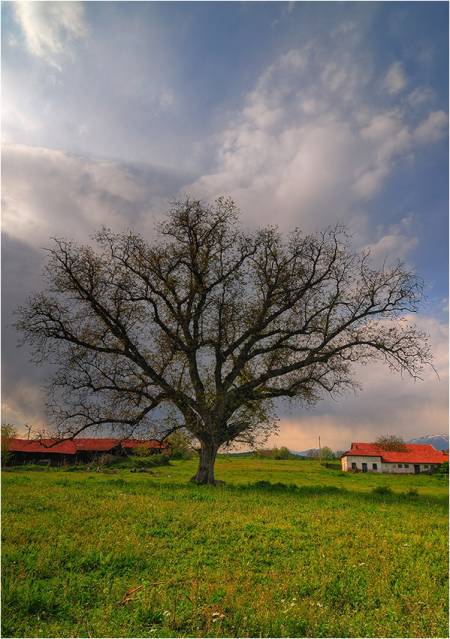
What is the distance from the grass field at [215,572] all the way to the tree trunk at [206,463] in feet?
35.0

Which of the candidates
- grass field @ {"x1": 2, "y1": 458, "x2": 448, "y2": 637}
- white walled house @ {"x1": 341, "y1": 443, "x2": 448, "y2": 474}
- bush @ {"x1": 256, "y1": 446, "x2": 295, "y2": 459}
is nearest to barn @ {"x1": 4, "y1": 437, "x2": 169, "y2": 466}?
bush @ {"x1": 256, "y1": 446, "x2": 295, "y2": 459}

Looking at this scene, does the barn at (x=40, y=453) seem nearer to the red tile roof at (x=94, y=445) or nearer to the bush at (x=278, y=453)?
the red tile roof at (x=94, y=445)

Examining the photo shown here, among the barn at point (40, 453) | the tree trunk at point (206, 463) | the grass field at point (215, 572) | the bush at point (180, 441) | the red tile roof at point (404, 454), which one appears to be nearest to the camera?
the grass field at point (215, 572)

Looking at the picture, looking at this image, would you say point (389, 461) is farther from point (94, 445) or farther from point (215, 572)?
point (215, 572)

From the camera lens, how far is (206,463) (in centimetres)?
2572

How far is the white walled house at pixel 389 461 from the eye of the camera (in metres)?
98.4

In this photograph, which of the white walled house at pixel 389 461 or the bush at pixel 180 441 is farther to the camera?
the white walled house at pixel 389 461

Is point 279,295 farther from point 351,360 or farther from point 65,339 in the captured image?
Answer: point 65,339

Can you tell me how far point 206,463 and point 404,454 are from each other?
3558 inches

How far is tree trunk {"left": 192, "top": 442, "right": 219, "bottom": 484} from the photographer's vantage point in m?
25.6

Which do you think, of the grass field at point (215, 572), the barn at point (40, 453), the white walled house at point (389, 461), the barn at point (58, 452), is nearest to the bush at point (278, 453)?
the white walled house at point (389, 461)

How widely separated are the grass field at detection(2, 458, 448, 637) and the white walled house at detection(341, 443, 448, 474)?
91026 mm

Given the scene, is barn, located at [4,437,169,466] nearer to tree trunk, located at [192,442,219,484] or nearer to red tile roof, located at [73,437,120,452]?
red tile roof, located at [73,437,120,452]

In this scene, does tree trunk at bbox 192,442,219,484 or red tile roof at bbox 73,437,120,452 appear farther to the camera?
red tile roof at bbox 73,437,120,452
